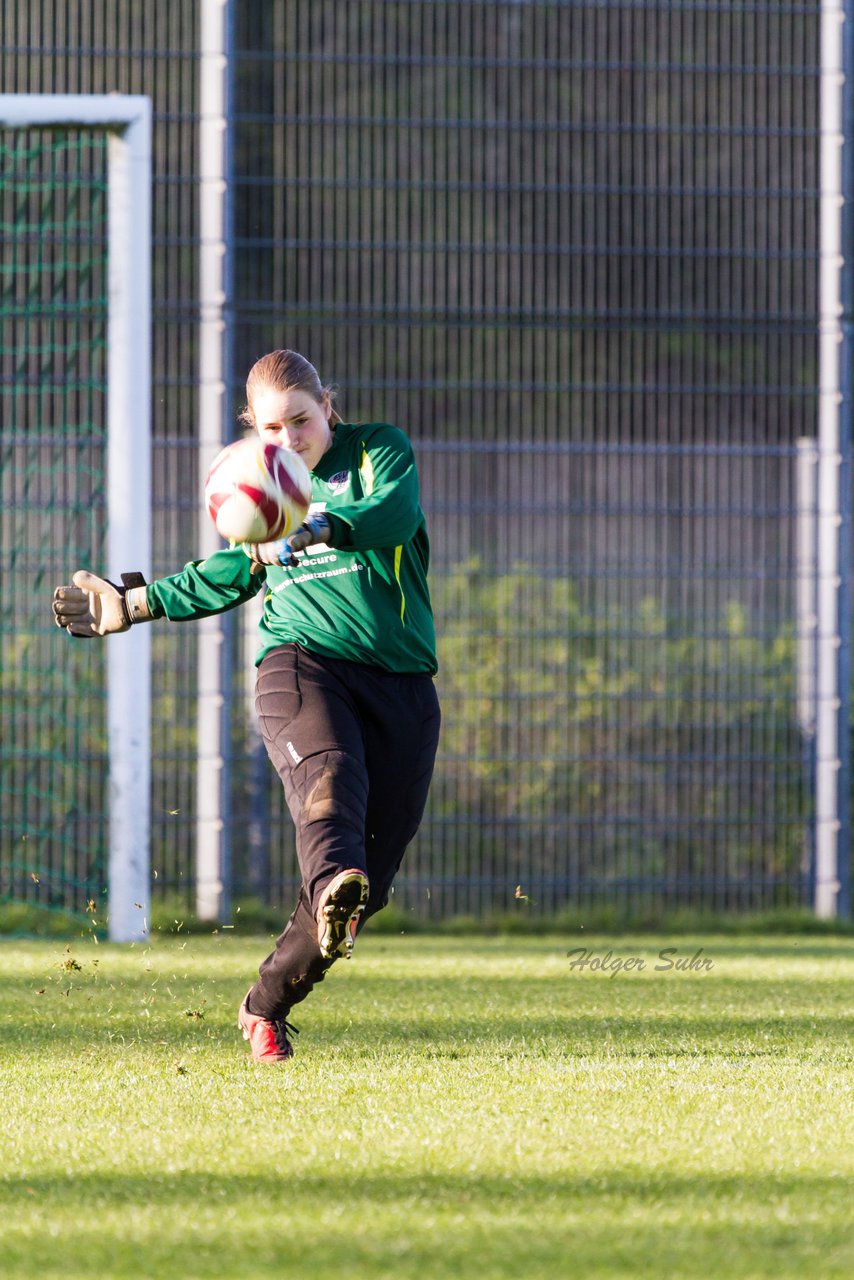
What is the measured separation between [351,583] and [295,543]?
441 millimetres

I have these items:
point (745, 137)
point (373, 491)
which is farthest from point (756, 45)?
point (373, 491)

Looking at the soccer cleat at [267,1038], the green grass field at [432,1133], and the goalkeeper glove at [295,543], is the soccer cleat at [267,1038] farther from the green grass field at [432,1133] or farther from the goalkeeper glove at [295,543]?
the goalkeeper glove at [295,543]

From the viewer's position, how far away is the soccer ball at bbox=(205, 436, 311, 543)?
13.5 feet

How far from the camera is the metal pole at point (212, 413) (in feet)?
28.5

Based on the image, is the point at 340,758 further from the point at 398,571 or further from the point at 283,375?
the point at 283,375

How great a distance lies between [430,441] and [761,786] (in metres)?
2.37

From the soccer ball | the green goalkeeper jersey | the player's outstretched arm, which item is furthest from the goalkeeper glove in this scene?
the player's outstretched arm

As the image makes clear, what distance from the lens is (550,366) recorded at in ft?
29.9

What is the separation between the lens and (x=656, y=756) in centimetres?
908

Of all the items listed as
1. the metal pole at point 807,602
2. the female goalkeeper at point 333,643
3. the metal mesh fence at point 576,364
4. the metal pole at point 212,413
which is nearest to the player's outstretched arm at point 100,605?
the female goalkeeper at point 333,643

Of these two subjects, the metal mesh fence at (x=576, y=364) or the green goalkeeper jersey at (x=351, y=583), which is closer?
the green goalkeeper jersey at (x=351, y=583)

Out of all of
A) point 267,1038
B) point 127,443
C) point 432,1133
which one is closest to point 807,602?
point 127,443

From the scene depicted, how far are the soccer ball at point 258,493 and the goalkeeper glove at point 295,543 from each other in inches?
1.9

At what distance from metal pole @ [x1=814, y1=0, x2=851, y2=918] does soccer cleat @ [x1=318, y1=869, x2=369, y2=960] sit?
553 cm
